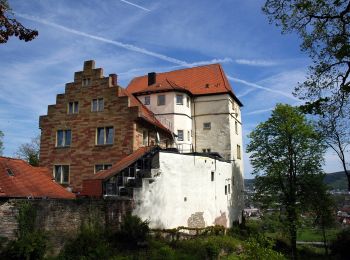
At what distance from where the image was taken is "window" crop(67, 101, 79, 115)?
28461 mm

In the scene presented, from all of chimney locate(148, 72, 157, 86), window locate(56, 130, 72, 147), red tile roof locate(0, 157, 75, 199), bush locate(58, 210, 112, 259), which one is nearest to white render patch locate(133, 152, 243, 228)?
bush locate(58, 210, 112, 259)

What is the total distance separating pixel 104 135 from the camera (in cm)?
2688

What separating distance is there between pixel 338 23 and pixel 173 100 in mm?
21187

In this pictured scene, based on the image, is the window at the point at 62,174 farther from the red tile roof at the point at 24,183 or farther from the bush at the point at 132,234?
the bush at the point at 132,234

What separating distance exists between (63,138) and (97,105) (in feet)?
13.2

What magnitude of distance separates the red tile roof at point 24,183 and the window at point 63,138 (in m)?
4.52

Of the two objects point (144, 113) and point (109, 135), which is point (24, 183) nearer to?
point (109, 135)

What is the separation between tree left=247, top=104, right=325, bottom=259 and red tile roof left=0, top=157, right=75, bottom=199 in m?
18.8

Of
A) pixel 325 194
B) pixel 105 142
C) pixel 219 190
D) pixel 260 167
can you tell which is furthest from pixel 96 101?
pixel 325 194

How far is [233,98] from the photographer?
36.6 m

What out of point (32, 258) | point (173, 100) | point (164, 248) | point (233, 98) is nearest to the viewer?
point (32, 258)

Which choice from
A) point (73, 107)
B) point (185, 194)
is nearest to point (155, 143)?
point (185, 194)

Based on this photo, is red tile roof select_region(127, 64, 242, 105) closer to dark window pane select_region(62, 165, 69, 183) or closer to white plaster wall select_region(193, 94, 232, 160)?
white plaster wall select_region(193, 94, 232, 160)

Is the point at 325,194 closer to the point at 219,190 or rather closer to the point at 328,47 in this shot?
the point at 219,190
